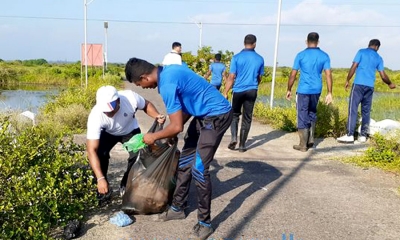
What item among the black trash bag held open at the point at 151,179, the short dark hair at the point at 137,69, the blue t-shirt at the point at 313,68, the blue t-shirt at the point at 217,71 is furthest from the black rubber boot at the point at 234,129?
the blue t-shirt at the point at 217,71

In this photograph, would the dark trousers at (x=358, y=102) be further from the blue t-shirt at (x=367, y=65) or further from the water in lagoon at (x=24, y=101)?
the water in lagoon at (x=24, y=101)

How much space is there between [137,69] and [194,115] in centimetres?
67

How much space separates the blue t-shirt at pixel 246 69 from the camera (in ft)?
20.4

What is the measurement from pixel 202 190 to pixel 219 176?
1785mm

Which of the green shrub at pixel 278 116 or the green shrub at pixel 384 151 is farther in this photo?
the green shrub at pixel 278 116

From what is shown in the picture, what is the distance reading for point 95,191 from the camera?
3643 mm

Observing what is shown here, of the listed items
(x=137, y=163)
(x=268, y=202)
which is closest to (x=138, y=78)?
(x=137, y=163)

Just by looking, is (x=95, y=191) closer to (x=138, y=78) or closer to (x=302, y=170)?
(x=138, y=78)

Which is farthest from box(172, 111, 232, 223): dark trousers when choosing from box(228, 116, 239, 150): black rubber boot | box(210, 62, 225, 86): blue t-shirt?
box(210, 62, 225, 86): blue t-shirt

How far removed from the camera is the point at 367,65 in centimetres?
704

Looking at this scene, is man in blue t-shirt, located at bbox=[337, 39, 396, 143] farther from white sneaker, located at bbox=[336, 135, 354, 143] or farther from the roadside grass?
the roadside grass

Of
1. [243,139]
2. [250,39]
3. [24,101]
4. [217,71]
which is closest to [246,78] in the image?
[250,39]

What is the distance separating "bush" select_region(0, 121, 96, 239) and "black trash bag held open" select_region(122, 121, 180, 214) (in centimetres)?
38

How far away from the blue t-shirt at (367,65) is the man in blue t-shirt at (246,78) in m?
2.10
